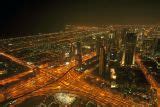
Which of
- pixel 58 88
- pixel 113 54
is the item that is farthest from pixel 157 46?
pixel 58 88

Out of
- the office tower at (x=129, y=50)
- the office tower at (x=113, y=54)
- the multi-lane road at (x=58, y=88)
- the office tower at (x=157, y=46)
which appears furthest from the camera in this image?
the office tower at (x=157, y=46)

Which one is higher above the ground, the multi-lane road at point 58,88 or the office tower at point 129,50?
the office tower at point 129,50

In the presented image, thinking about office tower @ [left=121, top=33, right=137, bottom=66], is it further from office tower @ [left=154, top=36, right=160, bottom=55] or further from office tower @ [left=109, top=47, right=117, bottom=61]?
office tower @ [left=154, top=36, right=160, bottom=55]

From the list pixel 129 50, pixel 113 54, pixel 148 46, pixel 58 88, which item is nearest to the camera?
pixel 58 88

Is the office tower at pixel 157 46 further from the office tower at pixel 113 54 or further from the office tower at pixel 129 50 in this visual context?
the office tower at pixel 113 54

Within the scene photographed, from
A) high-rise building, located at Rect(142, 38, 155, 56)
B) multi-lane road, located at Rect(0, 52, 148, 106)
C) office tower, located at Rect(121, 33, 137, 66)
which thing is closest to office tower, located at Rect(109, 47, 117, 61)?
office tower, located at Rect(121, 33, 137, 66)

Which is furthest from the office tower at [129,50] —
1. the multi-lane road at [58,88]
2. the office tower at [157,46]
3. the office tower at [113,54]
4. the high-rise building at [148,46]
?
the multi-lane road at [58,88]

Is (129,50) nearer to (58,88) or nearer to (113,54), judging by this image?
(113,54)

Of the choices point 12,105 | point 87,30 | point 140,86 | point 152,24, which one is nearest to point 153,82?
point 140,86

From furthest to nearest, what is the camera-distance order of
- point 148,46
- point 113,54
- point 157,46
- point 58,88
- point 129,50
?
point 148,46
point 157,46
point 113,54
point 129,50
point 58,88
